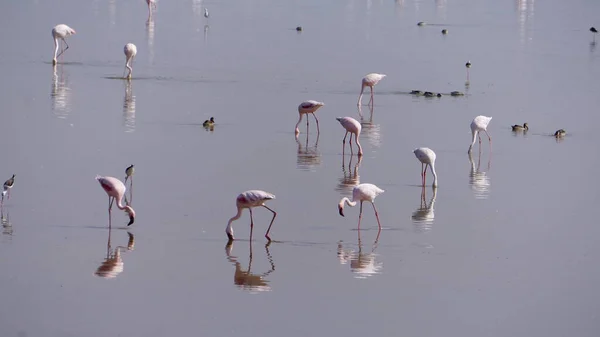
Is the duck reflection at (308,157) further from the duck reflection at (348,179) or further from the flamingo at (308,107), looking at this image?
the flamingo at (308,107)

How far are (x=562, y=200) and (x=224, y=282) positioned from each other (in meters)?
5.57

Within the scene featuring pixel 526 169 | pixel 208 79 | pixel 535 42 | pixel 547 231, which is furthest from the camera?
pixel 535 42

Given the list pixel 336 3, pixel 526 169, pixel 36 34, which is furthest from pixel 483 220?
pixel 336 3

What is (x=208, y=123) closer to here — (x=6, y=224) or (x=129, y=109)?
(x=129, y=109)

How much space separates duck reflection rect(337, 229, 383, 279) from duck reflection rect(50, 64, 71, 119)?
7.71m

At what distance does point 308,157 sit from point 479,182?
2.58m

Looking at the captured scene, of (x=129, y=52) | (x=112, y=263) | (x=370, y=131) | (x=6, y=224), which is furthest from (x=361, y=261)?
(x=129, y=52)

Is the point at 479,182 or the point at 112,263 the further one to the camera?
the point at 479,182

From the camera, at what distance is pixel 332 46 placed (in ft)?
96.9

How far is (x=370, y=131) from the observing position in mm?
18438

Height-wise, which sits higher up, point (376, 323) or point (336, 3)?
point (336, 3)

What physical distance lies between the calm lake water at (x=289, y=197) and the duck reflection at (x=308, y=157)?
55 millimetres

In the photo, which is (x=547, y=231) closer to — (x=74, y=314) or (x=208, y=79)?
(x=74, y=314)

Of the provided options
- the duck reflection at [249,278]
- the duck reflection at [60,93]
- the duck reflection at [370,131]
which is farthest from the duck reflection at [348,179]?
the duck reflection at [60,93]
